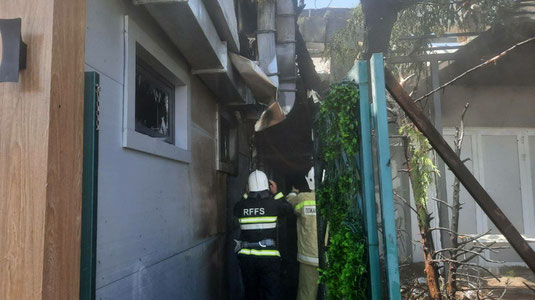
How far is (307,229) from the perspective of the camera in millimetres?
5363

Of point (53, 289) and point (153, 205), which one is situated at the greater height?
point (153, 205)

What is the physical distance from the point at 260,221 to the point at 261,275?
0.65 metres

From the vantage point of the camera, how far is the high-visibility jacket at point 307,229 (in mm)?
5297

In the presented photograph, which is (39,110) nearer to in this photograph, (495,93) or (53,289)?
(53,289)

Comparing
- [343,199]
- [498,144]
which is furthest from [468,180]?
[498,144]

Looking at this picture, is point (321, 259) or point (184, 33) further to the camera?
point (321, 259)

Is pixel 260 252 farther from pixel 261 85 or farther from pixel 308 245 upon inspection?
pixel 261 85

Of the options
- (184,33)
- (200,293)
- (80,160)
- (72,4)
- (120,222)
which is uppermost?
(184,33)

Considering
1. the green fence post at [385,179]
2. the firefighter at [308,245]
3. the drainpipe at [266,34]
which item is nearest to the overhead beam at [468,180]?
the green fence post at [385,179]

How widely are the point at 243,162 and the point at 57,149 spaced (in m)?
5.50

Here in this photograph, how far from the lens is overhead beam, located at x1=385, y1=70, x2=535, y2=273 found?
2213 millimetres

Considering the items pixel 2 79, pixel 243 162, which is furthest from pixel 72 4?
pixel 243 162

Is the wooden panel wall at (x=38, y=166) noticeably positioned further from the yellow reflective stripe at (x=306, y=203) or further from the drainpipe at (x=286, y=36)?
the yellow reflective stripe at (x=306, y=203)

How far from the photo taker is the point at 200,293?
13.4ft
